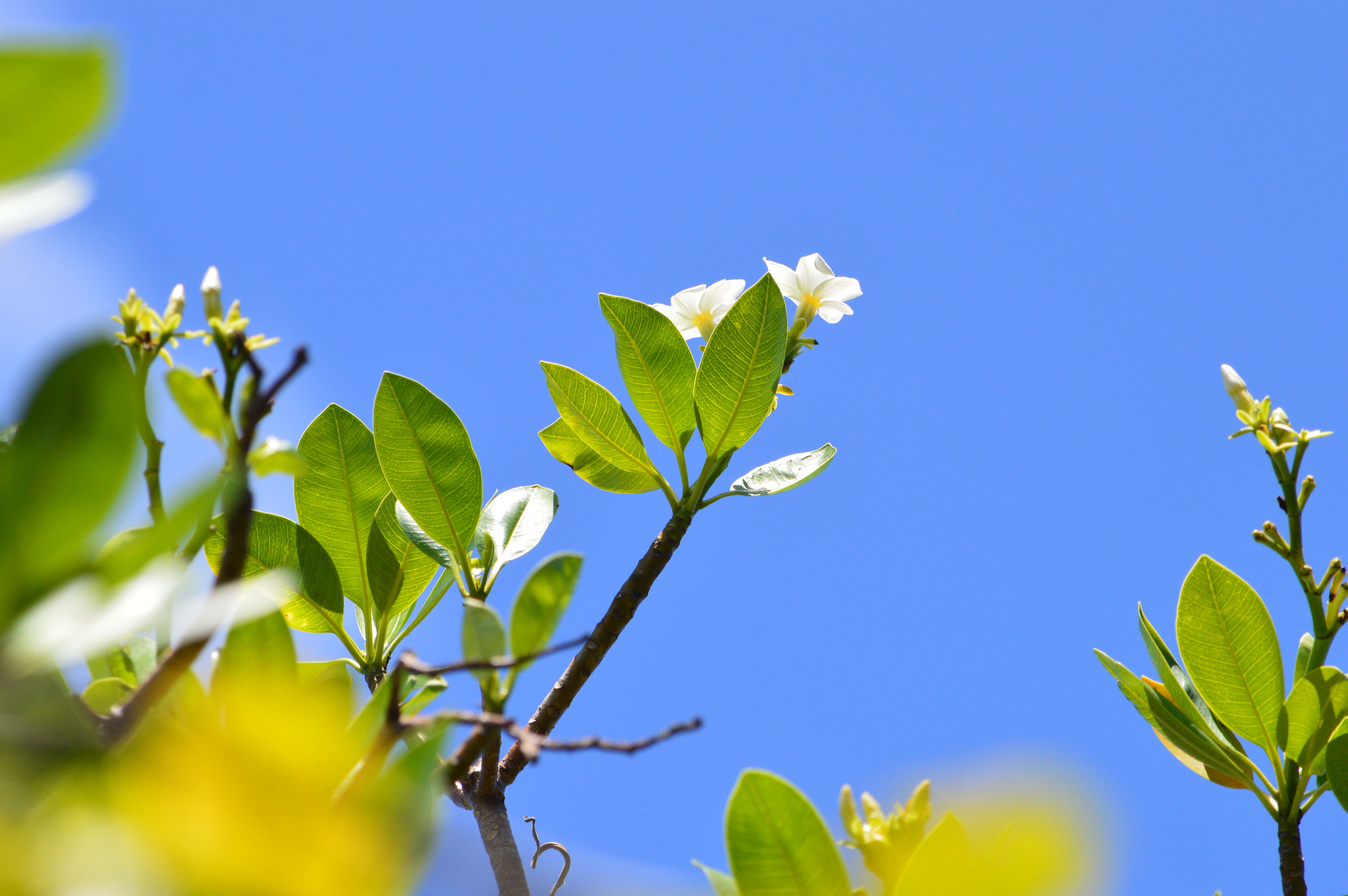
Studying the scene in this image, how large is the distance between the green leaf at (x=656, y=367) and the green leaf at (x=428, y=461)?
28cm

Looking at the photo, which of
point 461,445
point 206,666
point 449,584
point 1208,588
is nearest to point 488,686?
point 206,666

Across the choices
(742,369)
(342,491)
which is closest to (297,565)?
(342,491)

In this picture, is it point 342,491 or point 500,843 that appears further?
point 342,491

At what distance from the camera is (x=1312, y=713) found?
4.00 ft

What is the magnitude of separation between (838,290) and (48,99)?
1.49 meters

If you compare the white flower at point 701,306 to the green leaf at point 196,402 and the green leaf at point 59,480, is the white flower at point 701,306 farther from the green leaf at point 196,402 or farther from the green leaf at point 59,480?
the green leaf at point 59,480

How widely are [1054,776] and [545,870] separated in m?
1.01

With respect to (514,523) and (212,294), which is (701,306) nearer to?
(514,523)

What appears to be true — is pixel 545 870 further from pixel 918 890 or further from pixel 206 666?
pixel 918 890

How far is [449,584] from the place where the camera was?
1.45 m

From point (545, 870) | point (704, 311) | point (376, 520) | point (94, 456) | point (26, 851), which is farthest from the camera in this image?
point (704, 311)

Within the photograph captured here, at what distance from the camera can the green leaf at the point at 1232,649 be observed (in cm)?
129

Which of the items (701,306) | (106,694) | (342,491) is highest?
(701,306)

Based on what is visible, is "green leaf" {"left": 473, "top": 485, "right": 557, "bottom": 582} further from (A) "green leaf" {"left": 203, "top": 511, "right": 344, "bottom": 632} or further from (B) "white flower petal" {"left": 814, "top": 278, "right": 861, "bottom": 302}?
(B) "white flower petal" {"left": 814, "top": 278, "right": 861, "bottom": 302}
